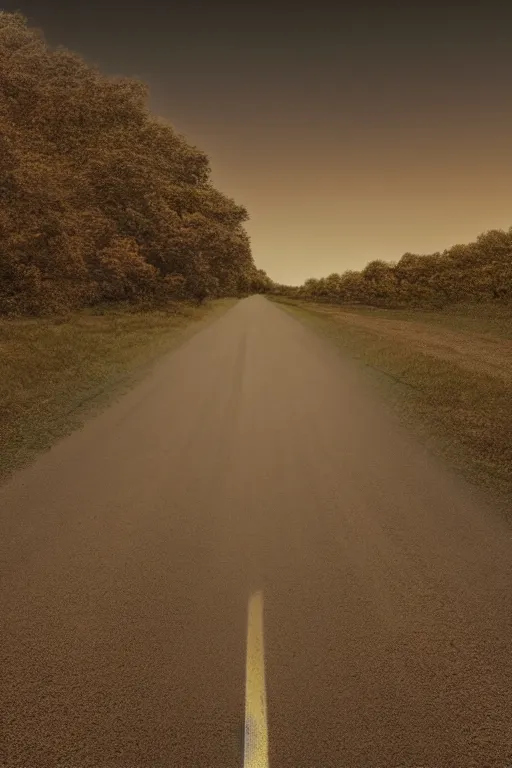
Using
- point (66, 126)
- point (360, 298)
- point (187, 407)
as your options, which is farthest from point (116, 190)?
point (360, 298)

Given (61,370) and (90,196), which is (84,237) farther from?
(61,370)

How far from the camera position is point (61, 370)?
37.6 ft

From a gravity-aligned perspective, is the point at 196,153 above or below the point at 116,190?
above

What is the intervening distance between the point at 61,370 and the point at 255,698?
10.4 m

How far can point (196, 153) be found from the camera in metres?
33.0

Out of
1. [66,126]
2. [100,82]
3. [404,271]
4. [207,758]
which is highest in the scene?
[100,82]

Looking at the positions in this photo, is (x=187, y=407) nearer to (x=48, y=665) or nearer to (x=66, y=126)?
(x=48, y=665)

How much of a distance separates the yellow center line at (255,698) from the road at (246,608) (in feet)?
0.12

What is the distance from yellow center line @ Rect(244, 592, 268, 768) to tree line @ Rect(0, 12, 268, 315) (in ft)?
56.5

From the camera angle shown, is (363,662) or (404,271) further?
(404,271)

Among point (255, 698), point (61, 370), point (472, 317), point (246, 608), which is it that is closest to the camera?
Answer: point (255, 698)

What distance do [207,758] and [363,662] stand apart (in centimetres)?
115

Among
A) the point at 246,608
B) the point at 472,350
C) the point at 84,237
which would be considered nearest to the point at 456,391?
the point at 246,608

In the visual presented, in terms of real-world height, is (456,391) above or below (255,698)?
above
